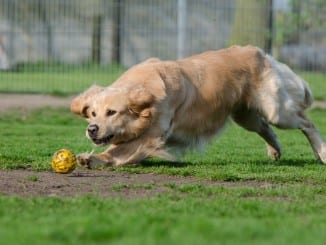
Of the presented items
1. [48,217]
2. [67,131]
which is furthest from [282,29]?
[48,217]

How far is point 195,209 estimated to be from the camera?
19.0 ft

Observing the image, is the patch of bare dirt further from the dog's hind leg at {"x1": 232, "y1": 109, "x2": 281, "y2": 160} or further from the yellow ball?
the dog's hind leg at {"x1": 232, "y1": 109, "x2": 281, "y2": 160}

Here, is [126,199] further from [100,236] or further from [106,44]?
[106,44]

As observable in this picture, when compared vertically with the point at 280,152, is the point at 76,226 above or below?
above

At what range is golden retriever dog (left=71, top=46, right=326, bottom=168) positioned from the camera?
8367 millimetres

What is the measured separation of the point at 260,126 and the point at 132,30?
32.0 ft

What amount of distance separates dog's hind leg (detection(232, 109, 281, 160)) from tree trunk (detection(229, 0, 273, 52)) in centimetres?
875

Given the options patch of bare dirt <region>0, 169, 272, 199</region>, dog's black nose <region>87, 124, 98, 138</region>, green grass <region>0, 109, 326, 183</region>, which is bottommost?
green grass <region>0, 109, 326, 183</region>

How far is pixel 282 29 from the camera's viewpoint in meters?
19.4

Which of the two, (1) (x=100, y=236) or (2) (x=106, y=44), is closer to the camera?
(1) (x=100, y=236)

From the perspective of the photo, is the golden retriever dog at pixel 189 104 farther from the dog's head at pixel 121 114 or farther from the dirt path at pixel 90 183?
the dirt path at pixel 90 183

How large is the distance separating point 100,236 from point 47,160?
408 centimetres

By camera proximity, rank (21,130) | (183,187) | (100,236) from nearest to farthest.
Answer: (100,236)
(183,187)
(21,130)

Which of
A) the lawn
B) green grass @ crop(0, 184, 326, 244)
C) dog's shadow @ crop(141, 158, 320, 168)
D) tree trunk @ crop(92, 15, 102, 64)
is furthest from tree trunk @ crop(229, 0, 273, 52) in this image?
green grass @ crop(0, 184, 326, 244)
